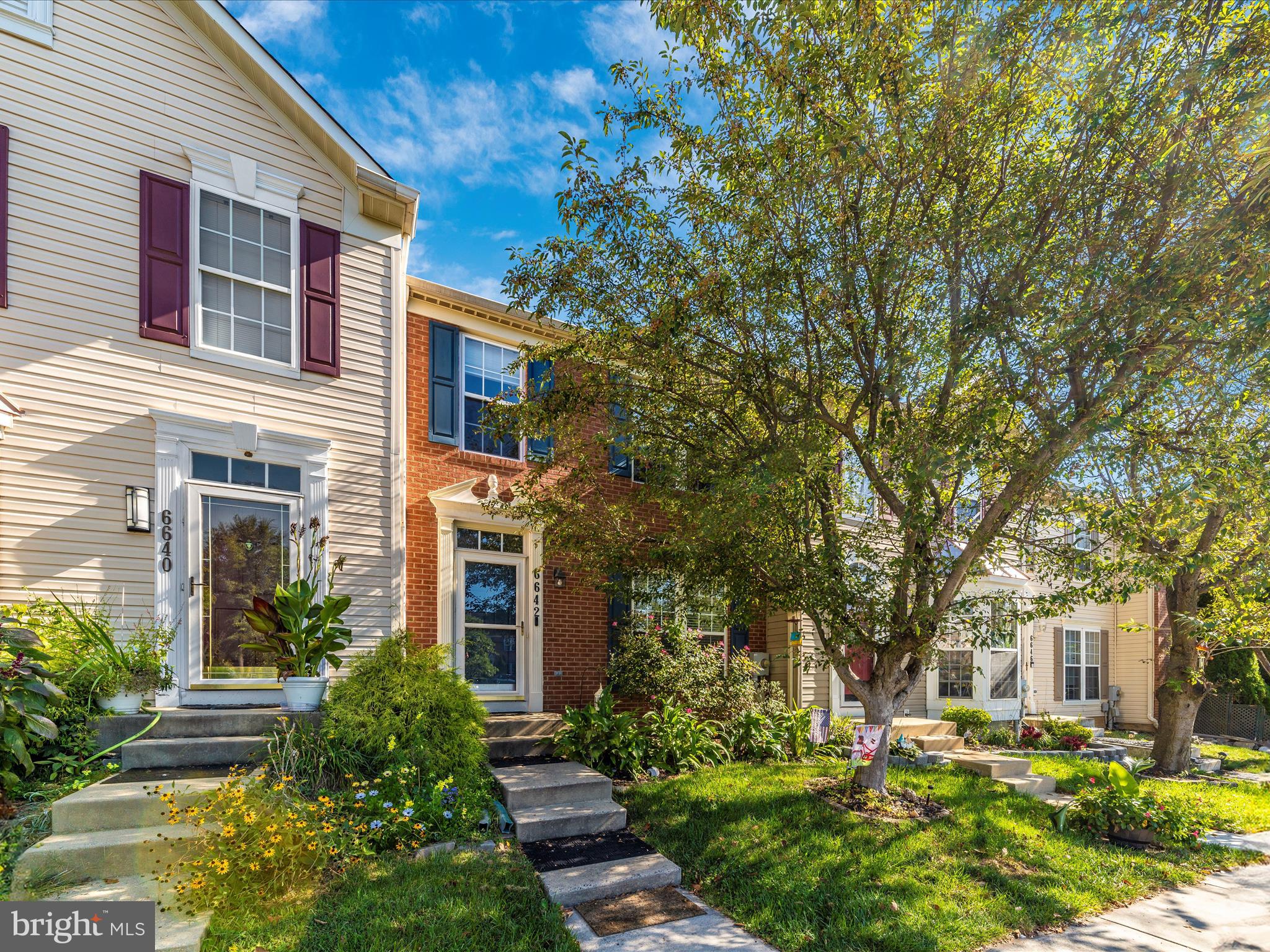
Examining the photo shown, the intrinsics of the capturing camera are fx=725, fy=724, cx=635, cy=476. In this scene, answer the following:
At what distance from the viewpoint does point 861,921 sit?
190 inches

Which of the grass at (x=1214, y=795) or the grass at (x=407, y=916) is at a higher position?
the grass at (x=407, y=916)

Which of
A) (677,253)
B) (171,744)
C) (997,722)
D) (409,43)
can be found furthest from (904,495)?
(997,722)

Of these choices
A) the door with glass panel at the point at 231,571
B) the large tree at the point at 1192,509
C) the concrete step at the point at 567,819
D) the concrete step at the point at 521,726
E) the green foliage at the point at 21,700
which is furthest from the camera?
the concrete step at the point at 521,726

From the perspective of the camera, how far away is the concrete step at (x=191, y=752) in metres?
5.80

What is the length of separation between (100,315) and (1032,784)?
11755 mm

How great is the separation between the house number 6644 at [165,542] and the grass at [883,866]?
5090 mm

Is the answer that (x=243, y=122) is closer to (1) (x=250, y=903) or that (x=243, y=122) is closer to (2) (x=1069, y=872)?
(1) (x=250, y=903)

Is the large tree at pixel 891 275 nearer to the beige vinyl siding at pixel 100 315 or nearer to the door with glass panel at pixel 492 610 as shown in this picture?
the door with glass panel at pixel 492 610

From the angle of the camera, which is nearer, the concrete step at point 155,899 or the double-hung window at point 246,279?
the concrete step at point 155,899

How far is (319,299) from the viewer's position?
8.20 metres

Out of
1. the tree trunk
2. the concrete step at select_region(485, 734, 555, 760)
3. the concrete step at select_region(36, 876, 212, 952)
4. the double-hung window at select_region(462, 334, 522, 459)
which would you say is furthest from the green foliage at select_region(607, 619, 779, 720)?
the tree trunk

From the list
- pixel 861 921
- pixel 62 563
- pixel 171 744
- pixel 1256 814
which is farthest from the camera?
pixel 1256 814

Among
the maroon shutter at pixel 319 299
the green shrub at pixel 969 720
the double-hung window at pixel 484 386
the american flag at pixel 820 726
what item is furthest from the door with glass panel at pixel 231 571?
the green shrub at pixel 969 720

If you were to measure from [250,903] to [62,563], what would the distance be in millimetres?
3967
